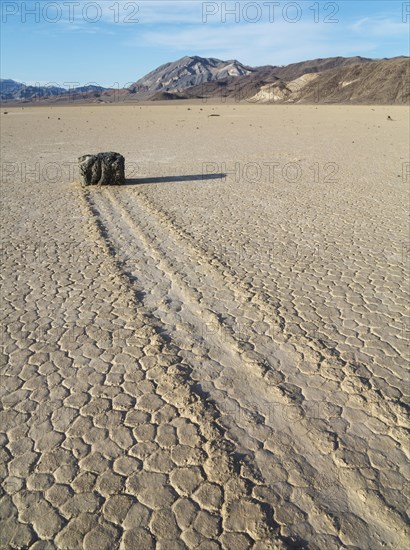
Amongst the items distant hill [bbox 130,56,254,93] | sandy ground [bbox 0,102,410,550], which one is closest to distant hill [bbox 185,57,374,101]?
distant hill [bbox 130,56,254,93]

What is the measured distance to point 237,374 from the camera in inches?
154

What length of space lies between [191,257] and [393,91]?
6951 cm

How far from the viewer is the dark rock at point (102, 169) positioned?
11031 millimetres

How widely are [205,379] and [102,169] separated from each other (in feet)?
27.1

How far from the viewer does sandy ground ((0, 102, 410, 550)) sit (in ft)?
8.73

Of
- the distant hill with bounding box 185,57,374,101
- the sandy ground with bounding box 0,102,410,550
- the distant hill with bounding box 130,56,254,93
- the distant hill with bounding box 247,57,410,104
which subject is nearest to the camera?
the sandy ground with bounding box 0,102,410,550

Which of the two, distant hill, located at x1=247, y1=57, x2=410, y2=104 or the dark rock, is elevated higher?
distant hill, located at x1=247, y1=57, x2=410, y2=104

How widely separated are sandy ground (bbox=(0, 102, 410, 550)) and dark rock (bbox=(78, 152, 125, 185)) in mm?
2439

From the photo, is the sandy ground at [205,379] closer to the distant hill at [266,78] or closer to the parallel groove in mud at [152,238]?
the parallel groove in mud at [152,238]

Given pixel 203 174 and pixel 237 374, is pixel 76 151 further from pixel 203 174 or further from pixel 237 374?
pixel 237 374

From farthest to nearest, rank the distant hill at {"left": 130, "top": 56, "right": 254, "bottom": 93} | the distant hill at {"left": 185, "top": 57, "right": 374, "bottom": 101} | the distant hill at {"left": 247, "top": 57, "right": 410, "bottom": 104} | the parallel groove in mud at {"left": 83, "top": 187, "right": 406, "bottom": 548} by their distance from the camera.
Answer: the distant hill at {"left": 130, "top": 56, "right": 254, "bottom": 93} < the distant hill at {"left": 185, "top": 57, "right": 374, "bottom": 101} < the distant hill at {"left": 247, "top": 57, "right": 410, "bottom": 104} < the parallel groove in mud at {"left": 83, "top": 187, "right": 406, "bottom": 548}

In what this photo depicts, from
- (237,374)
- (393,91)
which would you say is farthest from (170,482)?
(393,91)

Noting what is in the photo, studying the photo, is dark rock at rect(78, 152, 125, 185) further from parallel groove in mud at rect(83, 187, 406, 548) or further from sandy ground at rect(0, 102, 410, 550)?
sandy ground at rect(0, 102, 410, 550)

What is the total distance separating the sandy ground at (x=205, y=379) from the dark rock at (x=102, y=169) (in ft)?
8.00
